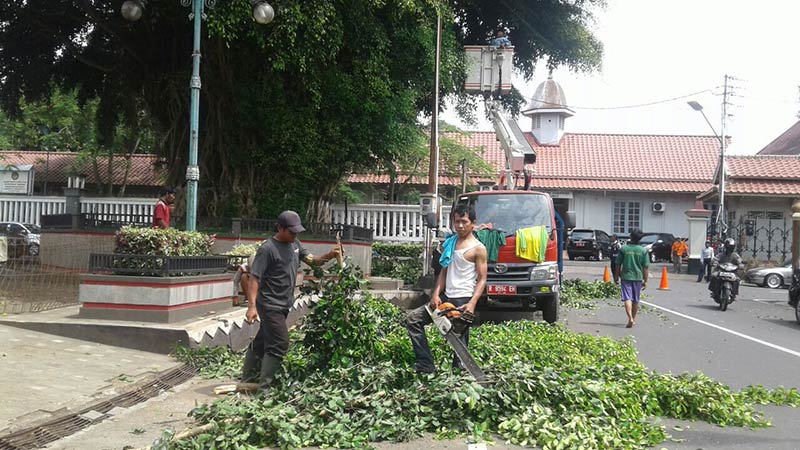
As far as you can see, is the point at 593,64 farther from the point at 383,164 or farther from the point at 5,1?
the point at 5,1

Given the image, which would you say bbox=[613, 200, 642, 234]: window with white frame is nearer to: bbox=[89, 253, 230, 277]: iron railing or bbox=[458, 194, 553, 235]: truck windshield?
bbox=[458, 194, 553, 235]: truck windshield

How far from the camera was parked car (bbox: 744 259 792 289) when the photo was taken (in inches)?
1076

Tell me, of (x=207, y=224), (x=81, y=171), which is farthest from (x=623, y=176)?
(x=207, y=224)

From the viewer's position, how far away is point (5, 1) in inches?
727

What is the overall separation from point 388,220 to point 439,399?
1510 cm

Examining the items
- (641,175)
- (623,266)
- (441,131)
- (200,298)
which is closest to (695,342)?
(623,266)

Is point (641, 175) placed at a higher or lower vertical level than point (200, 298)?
higher

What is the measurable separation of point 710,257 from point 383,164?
13.0 metres

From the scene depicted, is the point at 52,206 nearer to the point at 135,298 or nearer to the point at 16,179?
the point at 16,179

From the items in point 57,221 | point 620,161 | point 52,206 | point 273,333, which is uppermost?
point 620,161

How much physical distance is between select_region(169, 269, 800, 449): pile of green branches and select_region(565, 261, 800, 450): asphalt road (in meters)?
0.34

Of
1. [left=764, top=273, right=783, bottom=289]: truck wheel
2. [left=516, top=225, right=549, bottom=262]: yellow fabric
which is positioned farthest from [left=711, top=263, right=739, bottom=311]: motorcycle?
[left=764, top=273, right=783, bottom=289]: truck wheel

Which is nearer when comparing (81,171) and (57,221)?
(57,221)

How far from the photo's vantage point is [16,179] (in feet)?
94.0
